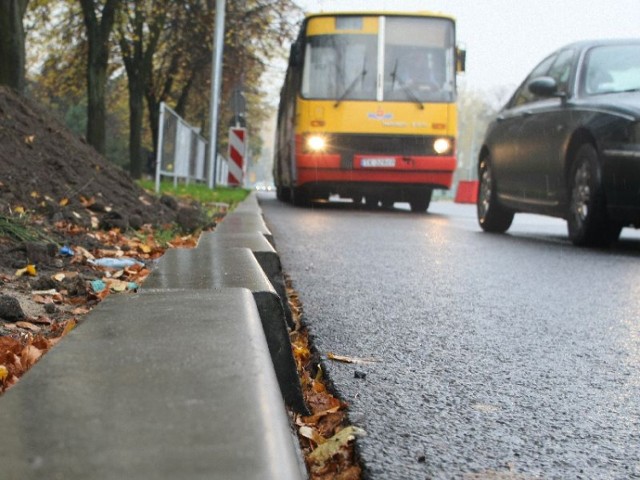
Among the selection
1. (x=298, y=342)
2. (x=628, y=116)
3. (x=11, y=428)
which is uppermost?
(x=628, y=116)

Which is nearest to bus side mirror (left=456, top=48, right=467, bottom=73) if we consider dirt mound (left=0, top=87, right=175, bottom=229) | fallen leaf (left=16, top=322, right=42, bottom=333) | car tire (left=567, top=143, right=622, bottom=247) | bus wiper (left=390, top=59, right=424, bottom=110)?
bus wiper (left=390, top=59, right=424, bottom=110)

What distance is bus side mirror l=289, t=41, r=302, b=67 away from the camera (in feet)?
51.0

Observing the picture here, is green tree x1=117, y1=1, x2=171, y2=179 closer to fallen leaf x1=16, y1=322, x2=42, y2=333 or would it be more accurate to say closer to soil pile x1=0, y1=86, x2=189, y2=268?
soil pile x1=0, y1=86, x2=189, y2=268

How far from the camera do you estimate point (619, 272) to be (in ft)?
20.8

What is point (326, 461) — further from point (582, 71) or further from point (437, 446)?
point (582, 71)

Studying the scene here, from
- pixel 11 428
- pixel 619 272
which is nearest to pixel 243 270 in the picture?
pixel 11 428

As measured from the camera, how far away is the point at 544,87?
8.36m

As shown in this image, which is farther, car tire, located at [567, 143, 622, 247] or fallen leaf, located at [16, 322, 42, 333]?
car tire, located at [567, 143, 622, 247]

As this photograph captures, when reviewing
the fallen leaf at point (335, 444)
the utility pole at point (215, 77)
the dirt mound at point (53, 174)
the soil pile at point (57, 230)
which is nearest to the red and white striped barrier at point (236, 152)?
the utility pole at point (215, 77)

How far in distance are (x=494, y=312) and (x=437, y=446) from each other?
89.2 inches

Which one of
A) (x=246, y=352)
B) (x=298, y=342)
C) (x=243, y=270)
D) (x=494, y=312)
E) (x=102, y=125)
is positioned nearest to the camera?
(x=246, y=352)

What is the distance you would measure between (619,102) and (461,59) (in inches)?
310

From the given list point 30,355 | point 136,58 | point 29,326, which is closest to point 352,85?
point 29,326

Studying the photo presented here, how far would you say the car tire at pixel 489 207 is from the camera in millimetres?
10281
